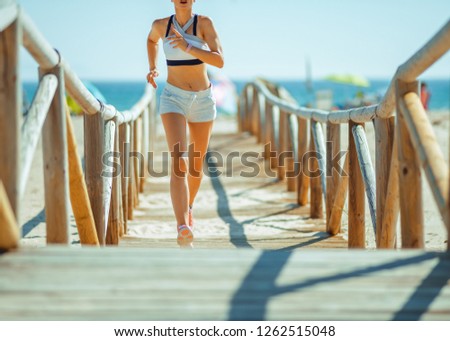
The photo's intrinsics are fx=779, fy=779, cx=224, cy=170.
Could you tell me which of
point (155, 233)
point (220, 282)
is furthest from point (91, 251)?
point (155, 233)

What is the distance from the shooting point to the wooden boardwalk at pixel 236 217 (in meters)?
5.43

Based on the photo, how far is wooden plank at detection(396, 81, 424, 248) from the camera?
3.33 m

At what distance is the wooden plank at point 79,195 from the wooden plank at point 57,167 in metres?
0.15

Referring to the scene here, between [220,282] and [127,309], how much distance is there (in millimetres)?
364

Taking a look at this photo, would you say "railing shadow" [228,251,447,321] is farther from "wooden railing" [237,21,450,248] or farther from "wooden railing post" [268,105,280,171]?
"wooden railing post" [268,105,280,171]

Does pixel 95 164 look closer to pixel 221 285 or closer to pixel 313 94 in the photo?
pixel 221 285

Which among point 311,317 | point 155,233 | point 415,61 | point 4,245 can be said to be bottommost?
point 155,233

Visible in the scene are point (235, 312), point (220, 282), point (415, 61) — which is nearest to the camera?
point (235, 312)

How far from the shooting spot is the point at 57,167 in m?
3.38

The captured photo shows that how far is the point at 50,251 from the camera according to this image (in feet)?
9.72

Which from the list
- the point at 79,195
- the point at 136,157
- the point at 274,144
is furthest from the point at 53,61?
the point at 274,144

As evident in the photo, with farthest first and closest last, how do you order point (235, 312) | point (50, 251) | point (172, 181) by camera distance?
point (172, 181), point (50, 251), point (235, 312)

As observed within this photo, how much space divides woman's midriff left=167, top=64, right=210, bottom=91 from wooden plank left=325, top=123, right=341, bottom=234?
128 centimetres

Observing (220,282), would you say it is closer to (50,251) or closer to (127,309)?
(127,309)
